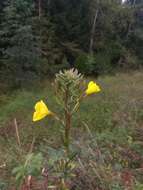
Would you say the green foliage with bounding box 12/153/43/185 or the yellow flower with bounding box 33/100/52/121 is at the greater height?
the yellow flower with bounding box 33/100/52/121

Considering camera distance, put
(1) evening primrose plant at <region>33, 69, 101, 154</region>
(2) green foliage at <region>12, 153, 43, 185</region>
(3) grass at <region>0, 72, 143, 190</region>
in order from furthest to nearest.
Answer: (3) grass at <region>0, 72, 143, 190</region> < (2) green foliage at <region>12, 153, 43, 185</region> < (1) evening primrose plant at <region>33, 69, 101, 154</region>

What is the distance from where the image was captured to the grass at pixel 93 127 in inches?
123

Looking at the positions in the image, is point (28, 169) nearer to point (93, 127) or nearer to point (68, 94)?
point (68, 94)

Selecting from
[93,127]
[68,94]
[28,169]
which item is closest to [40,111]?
[68,94]

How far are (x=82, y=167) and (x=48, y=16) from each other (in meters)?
14.8

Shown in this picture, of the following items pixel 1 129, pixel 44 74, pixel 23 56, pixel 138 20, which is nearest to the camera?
pixel 1 129

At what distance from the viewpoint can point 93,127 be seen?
6.00 metres

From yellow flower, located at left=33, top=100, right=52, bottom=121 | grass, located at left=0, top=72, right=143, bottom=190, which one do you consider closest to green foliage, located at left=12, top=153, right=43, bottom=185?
grass, located at left=0, top=72, right=143, bottom=190

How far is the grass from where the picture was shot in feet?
10.2

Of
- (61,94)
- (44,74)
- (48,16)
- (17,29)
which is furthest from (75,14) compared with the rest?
(61,94)

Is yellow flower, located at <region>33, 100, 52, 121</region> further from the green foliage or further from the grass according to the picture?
the grass

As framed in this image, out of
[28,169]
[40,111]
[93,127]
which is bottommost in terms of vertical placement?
[28,169]

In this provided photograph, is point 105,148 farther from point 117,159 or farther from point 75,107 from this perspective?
point 75,107

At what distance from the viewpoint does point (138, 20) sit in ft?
69.0
